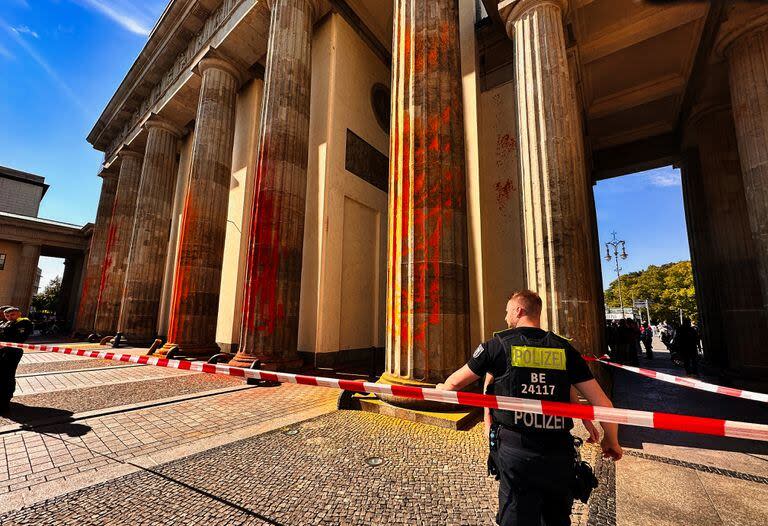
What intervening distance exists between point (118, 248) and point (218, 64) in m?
11.5

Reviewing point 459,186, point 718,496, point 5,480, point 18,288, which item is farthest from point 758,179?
point 18,288

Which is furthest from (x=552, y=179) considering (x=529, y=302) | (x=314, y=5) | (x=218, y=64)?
(x=218, y=64)

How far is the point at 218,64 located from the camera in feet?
39.4

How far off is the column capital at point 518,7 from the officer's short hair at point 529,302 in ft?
22.1

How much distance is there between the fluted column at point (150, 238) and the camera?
1355 centimetres

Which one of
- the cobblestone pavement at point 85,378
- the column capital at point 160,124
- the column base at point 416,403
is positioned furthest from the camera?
the column capital at point 160,124

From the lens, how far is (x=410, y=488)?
2.81 metres

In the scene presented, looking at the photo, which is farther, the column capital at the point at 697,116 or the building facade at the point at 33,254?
the building facade at the point at 33,254

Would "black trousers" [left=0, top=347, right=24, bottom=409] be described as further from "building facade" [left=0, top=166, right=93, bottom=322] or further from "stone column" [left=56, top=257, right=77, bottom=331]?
"stone column" [left=56, top=257, right=77, bottom=331]

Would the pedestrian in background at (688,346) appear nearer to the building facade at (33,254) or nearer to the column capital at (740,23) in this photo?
the column capital at (740,23)

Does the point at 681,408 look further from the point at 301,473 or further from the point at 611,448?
the point at 301,473

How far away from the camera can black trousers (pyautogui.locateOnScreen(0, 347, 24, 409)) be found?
4648 mm

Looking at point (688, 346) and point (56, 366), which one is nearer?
point (56, 366)

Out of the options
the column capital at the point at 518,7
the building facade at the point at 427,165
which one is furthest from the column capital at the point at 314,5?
the column capital at the point at 518,7
